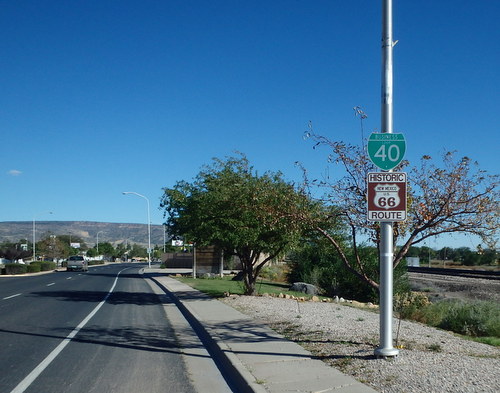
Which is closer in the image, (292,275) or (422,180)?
(422,180)

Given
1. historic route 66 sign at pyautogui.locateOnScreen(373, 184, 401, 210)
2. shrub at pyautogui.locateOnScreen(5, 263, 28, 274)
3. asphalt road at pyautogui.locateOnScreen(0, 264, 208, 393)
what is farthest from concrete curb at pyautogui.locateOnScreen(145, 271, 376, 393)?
shrub at pyautogui.locateOnScreen(5, 263, 28, 274)

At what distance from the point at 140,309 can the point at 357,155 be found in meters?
11.0

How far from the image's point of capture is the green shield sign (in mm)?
8773

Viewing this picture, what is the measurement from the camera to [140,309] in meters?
19.0

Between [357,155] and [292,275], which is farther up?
[357,155]

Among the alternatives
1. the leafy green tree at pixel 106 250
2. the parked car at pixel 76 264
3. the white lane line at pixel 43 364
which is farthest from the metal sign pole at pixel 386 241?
the leafy green tree at pixel 106 250

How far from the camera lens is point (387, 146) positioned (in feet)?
28.9

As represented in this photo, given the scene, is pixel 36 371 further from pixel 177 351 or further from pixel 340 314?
pixel 340 314

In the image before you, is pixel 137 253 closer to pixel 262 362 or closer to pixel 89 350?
pixel 89 350

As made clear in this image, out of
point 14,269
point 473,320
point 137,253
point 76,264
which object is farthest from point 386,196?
point 137,253

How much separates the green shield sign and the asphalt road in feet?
14.8

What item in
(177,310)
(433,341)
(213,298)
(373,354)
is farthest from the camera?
(213,298)

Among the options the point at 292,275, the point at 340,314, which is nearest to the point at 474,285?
the point at 292,275

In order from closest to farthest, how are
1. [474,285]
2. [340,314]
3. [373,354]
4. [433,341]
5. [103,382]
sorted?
[103,382]
[373,354]
[433,341]
[340,314]
[474,285]
